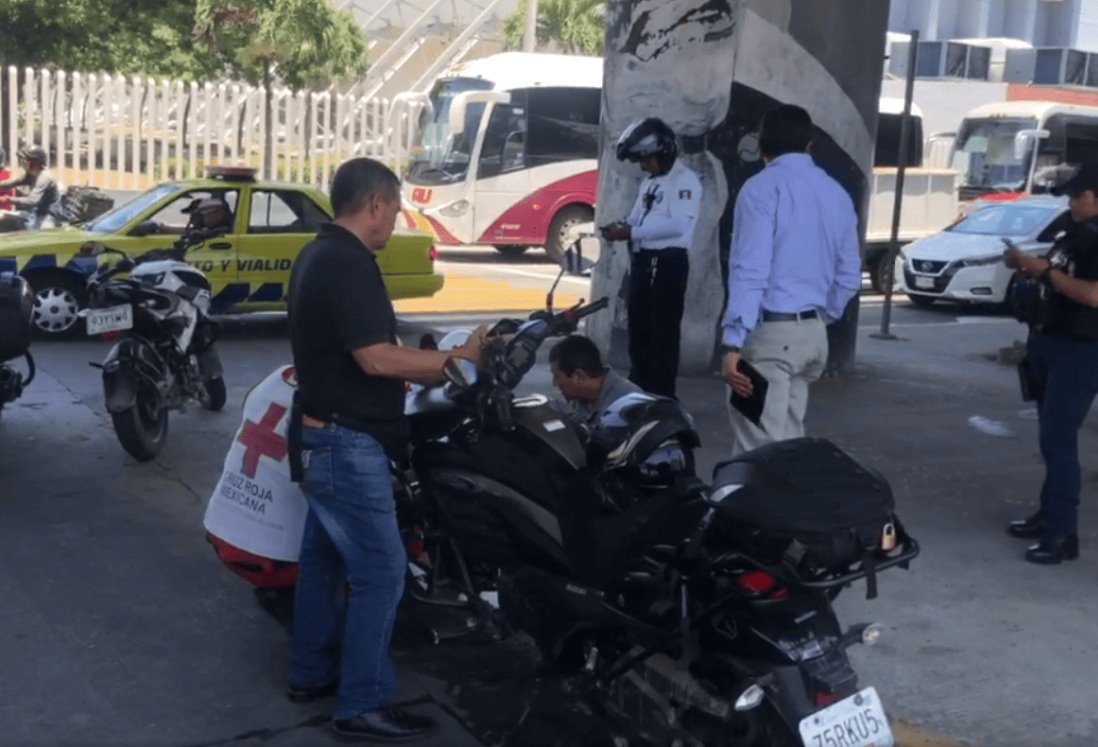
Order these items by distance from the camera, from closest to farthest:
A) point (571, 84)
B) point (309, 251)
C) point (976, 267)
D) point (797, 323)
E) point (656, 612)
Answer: point (656, 612)
point (309, 251)
point (797, 323)
point (976, 267)
point (571, 84)

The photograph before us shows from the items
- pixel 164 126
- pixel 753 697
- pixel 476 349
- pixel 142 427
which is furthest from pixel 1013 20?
pixel 753 697

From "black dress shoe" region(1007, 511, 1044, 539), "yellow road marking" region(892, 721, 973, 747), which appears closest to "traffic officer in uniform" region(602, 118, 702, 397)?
"black dress shoe" region(1007, 511, 1044, 539)

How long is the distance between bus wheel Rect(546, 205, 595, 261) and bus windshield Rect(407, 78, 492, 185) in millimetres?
1649

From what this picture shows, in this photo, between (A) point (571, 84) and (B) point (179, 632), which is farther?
(A) point (571, 84)

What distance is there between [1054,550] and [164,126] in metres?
20.8

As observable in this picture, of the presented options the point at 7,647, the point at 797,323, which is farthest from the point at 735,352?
Answer: the point at 7,647

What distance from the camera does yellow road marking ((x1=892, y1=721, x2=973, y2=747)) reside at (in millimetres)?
5066

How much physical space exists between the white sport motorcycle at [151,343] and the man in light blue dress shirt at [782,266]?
389 cm

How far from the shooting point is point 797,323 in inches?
241

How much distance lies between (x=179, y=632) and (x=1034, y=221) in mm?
15967

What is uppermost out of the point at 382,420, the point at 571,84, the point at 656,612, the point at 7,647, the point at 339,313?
the point at 571,84

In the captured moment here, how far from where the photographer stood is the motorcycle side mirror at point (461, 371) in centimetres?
453

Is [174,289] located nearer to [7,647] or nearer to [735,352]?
[7,647]

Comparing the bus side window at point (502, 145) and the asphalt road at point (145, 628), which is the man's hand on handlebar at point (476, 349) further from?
the bus side window at point (502, 145)
